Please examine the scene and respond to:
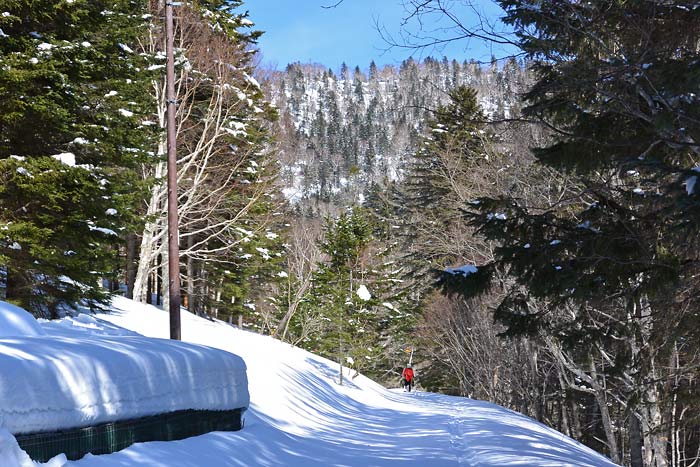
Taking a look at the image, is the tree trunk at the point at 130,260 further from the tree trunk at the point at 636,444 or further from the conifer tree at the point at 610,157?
the conifer tree at the point at 610,157

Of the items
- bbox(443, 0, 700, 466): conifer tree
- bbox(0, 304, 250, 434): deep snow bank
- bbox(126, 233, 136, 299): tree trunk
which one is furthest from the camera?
bbox(126, 233, 136, 299): tree trunk

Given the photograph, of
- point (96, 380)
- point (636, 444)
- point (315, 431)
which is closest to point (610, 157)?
point (96, 380)

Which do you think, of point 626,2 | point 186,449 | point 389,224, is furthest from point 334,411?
point 389,224

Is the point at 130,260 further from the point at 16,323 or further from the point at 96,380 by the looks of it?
the point at 96,380

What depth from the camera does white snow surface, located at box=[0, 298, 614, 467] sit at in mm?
7977

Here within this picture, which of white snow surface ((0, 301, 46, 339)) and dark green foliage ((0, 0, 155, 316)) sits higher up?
dark green foliage ((0, 0, 155, 316))

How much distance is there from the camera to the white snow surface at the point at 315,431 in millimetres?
7977

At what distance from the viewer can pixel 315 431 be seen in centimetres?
1293

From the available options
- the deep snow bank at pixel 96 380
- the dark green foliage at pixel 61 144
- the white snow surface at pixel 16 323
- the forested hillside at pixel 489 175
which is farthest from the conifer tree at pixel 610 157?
the dark green foliage at pixel 61 144

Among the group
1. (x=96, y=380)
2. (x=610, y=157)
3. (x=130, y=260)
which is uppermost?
(x=130, y=260)

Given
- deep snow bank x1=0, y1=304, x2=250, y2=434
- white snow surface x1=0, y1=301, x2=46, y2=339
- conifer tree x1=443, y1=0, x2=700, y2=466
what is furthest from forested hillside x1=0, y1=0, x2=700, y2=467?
white snow surface x1=0, y1=301, x2=46, y2=339

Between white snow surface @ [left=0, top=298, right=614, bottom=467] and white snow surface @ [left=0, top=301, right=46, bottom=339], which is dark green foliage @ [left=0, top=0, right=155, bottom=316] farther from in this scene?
white snow surface @ [left=0, top=301, right=46, bottom=339]

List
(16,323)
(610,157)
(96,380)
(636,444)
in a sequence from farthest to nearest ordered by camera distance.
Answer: (636,444), (610,157), (16,323), (96,380)

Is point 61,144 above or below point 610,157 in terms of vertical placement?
above
